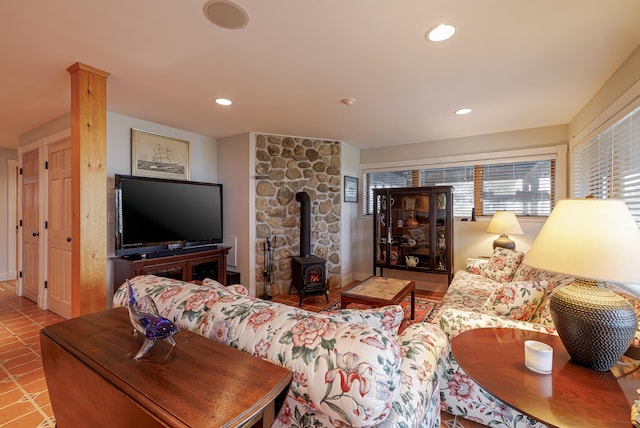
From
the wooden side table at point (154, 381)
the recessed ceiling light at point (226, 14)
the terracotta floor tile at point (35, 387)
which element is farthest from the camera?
the terracotta floor tile at point (35, 387)

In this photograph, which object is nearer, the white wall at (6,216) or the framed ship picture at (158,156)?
the framed ship picture at (158,156)

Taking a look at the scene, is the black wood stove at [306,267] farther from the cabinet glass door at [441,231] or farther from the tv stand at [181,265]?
the cabinet glass door at [441,231]

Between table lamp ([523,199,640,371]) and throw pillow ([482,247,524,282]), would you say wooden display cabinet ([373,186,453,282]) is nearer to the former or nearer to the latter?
throw pillow ([482,247,524,282])

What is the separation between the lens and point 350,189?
474 centimetres

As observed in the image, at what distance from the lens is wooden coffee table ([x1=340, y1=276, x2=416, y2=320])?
257cm

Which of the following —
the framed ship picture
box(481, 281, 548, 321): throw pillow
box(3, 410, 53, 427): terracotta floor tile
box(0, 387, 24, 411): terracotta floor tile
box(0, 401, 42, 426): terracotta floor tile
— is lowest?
box(3, 410, 53, 427): terracotta floor tile

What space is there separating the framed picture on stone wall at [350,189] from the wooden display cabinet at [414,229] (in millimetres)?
518

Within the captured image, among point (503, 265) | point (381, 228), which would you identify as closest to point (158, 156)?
point (381, 228)

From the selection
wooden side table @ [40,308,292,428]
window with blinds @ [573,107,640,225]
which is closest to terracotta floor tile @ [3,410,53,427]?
wooden side table @ [40,308,292,428]

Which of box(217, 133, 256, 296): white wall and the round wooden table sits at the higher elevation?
box(217, 133, 256, 296): white wall

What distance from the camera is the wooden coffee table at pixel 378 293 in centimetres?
257

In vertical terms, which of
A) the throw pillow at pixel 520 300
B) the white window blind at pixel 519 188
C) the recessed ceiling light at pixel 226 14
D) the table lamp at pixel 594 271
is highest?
the recessed ceiling light at pixel 226 14

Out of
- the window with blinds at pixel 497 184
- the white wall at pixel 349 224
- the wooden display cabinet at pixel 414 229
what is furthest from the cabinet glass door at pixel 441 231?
the white wall at pixel 349 224

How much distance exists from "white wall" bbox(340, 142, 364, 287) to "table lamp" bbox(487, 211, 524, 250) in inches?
80.1
